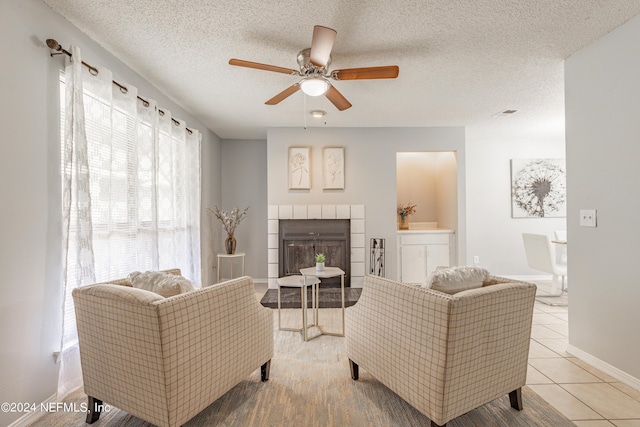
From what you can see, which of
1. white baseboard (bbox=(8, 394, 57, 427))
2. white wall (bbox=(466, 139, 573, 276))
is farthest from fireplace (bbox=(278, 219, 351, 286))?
white baseboard (bbox=(8, 394, 57, 427))

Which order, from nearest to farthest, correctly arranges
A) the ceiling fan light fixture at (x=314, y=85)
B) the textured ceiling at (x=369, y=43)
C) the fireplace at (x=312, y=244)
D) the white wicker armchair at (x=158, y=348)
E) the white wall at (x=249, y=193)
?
the white wicker armchair at (x=158, y=348) < the textured ceiling at (x=369, y=43) < the ceiling fan light fixture at (x=314, y=85) < the fireplace at (x=312, y=244) < the white wall at (x=249, y=193)

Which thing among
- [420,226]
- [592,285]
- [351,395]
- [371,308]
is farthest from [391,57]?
[420,226]

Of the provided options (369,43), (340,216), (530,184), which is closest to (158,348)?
(369,43)

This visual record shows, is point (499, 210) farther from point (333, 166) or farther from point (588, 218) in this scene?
point (588, 218)

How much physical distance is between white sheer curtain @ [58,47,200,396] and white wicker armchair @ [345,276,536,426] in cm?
191

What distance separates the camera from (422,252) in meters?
5.04

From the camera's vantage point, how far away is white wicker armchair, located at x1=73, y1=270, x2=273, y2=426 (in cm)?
151

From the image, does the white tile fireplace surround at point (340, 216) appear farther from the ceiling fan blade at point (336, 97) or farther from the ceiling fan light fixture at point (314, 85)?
the ceiling fan light fixture at point (314, 85)

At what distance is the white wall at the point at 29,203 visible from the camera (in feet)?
5.64

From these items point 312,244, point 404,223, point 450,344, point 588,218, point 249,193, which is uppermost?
point 249,193

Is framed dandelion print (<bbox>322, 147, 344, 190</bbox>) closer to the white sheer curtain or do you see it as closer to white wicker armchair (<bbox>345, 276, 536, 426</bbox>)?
the white sheer curtain

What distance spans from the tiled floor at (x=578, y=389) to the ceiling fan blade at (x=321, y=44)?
254 centimetres

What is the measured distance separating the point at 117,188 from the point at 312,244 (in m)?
2.74

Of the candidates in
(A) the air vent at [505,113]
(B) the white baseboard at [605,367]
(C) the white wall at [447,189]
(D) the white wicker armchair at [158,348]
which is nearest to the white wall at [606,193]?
(B) the white baseboard at [605,367]
